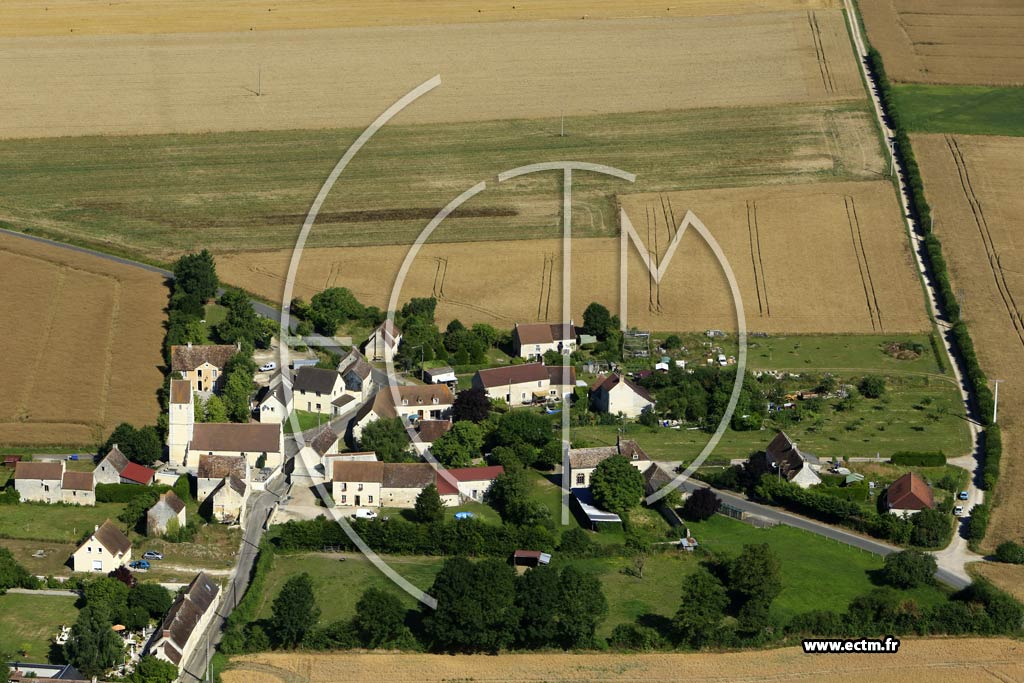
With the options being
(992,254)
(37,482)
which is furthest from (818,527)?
(992,254)

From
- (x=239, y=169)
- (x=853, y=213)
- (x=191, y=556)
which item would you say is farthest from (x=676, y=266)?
(x=191, y=556)

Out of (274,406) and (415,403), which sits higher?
(415,403)

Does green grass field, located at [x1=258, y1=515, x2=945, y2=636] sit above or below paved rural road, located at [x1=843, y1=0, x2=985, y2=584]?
below

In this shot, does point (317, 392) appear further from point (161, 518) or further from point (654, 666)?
point (654, 666)

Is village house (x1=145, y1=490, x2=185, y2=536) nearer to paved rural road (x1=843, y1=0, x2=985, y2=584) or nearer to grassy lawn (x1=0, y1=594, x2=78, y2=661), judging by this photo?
grassy lawn (x1=0, y1=594, x2=78, y2=661)

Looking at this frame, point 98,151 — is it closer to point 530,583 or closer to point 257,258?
point 257,258

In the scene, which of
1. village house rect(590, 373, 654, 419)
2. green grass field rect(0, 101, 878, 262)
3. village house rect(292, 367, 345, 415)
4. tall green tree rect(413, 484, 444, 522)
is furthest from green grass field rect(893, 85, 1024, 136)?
tall green tree rect(413, 484, 444, 522)
